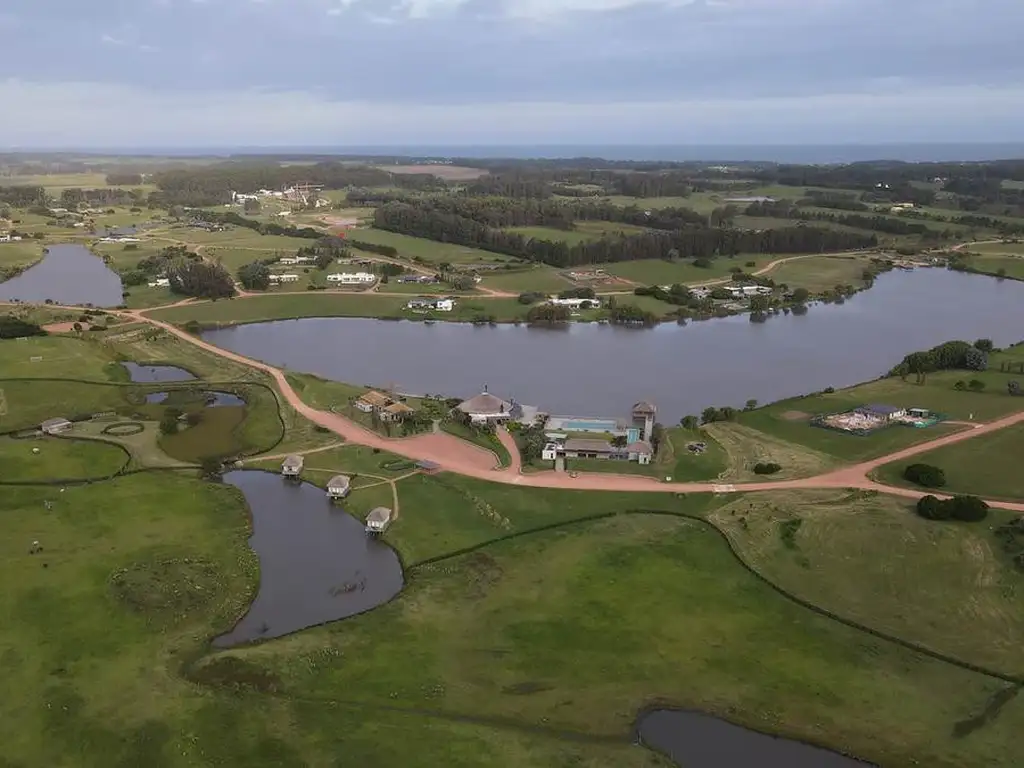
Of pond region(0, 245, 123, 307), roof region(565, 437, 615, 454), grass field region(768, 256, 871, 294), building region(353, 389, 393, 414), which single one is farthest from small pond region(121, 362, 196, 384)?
grass field region(768, 256, 871, 294)

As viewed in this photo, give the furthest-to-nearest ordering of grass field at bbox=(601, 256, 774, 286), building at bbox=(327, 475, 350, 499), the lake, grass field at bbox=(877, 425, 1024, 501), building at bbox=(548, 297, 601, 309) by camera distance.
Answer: grass field at bbox=(601, 256, 774, 286), building at bbox=(548, 297, 601, 309), the lake, building at bbox=(327, 475, 350, 499), grass field at bbox=(877, 425, 1024, 501)

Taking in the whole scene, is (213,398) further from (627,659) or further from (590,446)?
(627,659)

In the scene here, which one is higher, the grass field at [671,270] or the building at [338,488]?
the grass field at [671,270]

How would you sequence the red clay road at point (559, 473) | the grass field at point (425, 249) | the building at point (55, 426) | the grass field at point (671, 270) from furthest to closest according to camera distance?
1. the grass field at point (425, 249)
2. the grass field at point (671, 270)
3. the building at point (55, 426)
4. the red clay road at point (559, 473)

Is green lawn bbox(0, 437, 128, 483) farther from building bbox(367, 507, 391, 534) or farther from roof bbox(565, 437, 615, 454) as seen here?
roof bbox(565, 437, 615, 454)

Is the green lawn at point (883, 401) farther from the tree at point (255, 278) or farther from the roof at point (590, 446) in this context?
the tree at point (255, 278)

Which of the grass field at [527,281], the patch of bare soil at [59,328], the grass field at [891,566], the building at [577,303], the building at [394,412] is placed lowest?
the grass field at [891,566]

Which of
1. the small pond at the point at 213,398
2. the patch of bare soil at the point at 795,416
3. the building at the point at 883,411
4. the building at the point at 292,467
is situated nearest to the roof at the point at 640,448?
the patch of bare soil at the point at 795,416
